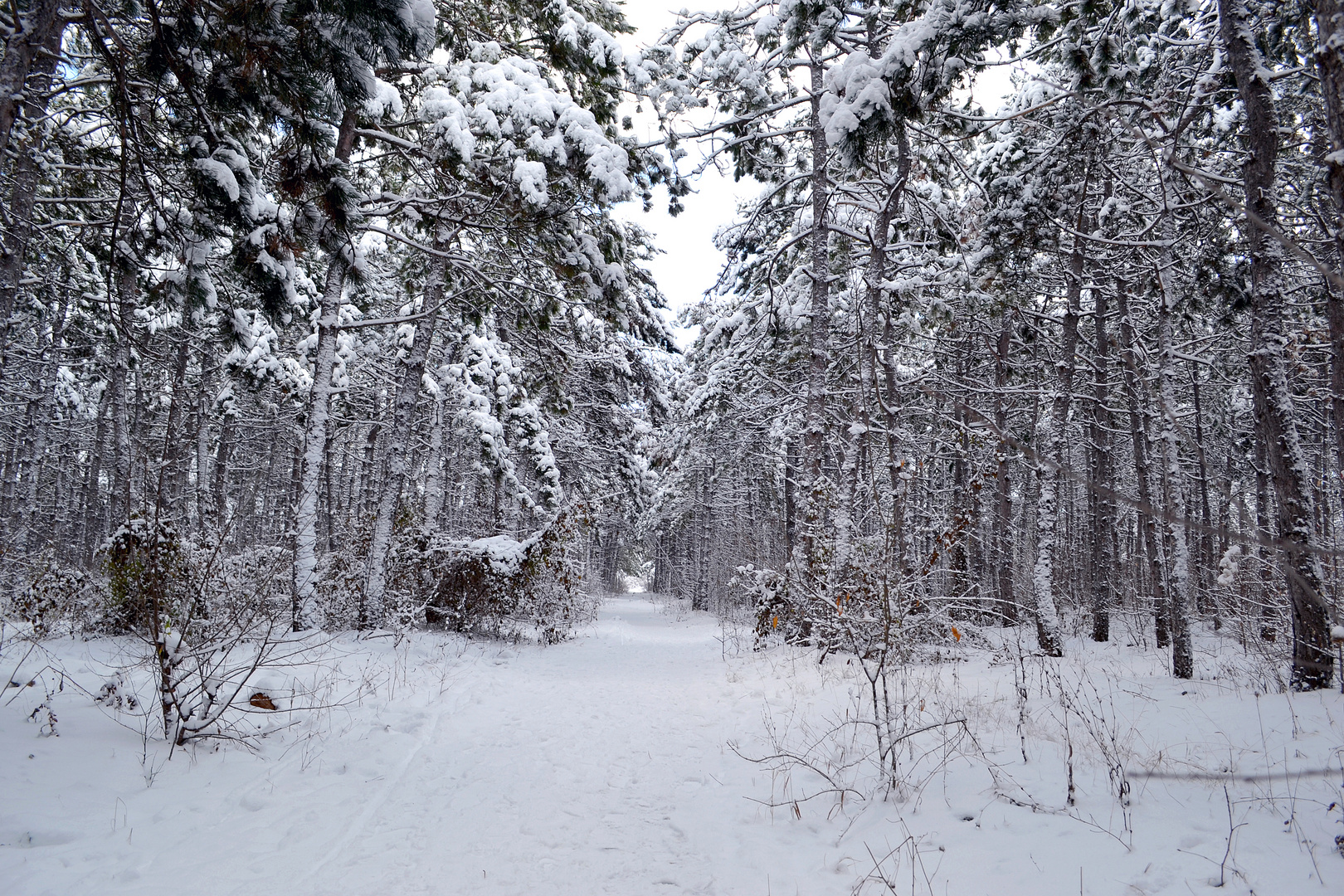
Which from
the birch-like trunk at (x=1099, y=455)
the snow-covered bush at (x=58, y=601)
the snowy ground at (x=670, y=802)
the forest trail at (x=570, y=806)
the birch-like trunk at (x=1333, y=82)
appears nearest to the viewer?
the birch-like trunk at (x=1333, y=82)

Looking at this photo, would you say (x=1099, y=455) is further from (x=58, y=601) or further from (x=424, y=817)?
(x=58, y=601)

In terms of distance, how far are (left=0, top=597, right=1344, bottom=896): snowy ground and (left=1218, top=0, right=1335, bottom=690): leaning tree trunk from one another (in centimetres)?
65

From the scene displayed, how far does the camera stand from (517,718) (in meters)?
7.25

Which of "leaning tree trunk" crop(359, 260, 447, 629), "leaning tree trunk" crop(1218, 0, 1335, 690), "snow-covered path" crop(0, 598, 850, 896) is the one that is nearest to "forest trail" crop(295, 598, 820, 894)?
"snow-covered path" crop(0, 598, 850, 896)

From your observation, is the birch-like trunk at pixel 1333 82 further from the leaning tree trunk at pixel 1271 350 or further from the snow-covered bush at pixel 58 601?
the snow-covered bush at pixel 58 601

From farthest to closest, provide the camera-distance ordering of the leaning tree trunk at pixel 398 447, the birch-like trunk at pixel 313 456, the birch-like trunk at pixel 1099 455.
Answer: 1. the birch-like trunk at pixel 1099 455
2. the leaning tree trunk at pixel 398 447
3. the birch-like trunk at pixel 313 456

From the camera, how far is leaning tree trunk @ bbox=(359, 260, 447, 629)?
10.5 meters

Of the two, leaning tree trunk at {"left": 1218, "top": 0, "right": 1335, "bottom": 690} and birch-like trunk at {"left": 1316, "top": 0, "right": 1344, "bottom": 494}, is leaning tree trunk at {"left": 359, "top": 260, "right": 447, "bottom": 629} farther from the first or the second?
leaning tree trunk at {"left": 1218, "top": 0, "right": 1335, "bottom": 690}

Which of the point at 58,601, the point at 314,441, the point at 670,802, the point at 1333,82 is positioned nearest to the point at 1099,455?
the point at 670,802

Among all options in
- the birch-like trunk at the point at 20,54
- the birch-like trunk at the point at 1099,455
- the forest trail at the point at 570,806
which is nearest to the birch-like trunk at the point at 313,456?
the forest trail at the point at 570,806

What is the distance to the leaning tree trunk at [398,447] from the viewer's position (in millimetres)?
10477

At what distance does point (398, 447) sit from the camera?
11289 millimetres

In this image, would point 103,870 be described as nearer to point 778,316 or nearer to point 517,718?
point 517,718

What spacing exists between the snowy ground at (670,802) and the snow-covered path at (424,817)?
0.02 m
